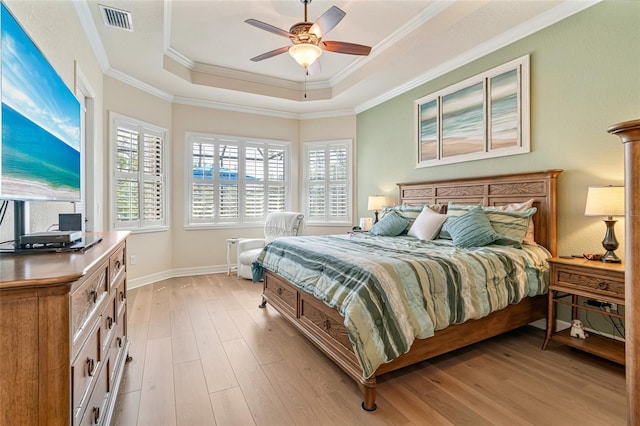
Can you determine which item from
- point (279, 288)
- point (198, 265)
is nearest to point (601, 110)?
point (279, 288)

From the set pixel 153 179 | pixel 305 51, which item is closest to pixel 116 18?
pixel 305 51

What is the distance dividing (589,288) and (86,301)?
3.09 meters

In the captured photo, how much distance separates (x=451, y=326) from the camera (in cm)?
221

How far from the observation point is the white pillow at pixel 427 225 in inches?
131

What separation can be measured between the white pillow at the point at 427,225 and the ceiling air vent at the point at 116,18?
3.53 metres

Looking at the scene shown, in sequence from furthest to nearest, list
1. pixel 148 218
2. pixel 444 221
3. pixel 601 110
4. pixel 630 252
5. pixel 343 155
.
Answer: pixel 343 155 < pixel 148 218 < pixel 444 221 < pixel 601 110 < pixel 630 252

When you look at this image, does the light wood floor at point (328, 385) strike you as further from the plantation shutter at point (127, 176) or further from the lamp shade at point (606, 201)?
the plantation shutter at point (127, 176)

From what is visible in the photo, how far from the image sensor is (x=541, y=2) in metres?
2.79

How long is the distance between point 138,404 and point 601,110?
13.3ft

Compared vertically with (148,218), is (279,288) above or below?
below

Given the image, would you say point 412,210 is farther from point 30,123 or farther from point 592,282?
point 30,123

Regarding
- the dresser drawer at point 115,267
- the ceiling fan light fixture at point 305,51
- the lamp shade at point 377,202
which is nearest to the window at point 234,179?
the lamp shade at point 377,202

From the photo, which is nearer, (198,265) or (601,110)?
(601,110)

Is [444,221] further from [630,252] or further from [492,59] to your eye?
[630,252]
